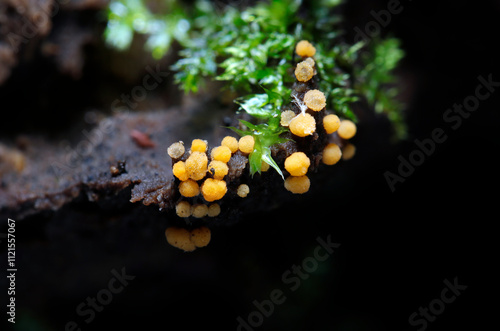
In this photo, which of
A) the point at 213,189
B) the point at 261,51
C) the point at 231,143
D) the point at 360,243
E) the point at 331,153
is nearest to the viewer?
the point at 213,189

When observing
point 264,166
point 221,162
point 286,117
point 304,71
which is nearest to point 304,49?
point 304,71

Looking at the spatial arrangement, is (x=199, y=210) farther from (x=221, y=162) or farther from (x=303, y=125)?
(x=303, y=125)

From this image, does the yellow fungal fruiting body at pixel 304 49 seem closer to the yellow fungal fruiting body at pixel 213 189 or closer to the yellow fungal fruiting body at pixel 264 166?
the yellow fungal fruiting body at pixel 264 166

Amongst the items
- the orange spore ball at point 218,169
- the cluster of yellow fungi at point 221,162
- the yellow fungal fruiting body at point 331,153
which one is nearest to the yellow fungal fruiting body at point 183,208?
the cluster of yellow fungi at point 221,162

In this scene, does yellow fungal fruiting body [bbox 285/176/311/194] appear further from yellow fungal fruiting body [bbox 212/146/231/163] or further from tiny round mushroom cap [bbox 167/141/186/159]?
tiny round mushroom cap [bbox 167/141/186/159]

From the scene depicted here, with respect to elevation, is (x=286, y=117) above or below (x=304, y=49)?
below

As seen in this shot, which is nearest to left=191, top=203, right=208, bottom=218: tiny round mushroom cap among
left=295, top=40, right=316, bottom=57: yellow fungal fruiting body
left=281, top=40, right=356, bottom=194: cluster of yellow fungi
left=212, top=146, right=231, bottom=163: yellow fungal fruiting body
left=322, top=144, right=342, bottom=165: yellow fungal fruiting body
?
left=212, top=146, right=231, bottom=163: yellow fungal fruiting body
